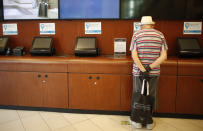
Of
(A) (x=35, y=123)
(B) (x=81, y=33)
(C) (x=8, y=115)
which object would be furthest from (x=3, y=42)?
(A) (x=35, y=123)

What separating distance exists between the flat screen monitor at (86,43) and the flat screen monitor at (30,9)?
2.08ft

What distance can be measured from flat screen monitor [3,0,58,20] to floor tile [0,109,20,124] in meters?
1.65

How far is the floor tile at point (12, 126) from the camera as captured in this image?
2.29 m

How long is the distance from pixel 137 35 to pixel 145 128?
4.05 ft

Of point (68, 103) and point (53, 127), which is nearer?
point (53, 127)

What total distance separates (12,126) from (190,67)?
2587 millimetres

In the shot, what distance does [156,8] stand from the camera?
282cm

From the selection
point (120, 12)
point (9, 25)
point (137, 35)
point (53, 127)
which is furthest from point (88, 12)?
Result: point (53, 127)

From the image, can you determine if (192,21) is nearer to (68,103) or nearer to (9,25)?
(68,103)

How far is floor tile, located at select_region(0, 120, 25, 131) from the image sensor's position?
7.53 ft

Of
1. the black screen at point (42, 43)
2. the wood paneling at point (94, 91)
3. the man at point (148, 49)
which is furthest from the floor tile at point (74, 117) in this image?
the black screen at point (42, 43)

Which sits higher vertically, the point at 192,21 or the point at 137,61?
the point at 192,21

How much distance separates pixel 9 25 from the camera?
3309 millimetres

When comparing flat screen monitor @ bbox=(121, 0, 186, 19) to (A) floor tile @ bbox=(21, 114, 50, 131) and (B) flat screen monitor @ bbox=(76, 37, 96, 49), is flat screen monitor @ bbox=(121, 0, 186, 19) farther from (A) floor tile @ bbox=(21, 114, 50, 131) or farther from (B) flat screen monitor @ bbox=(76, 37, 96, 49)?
(A) floor tile @ bbox=(21, 114, 50, 131)
